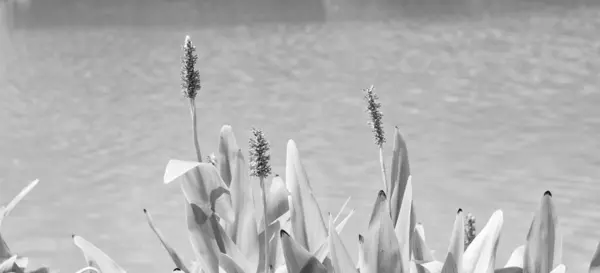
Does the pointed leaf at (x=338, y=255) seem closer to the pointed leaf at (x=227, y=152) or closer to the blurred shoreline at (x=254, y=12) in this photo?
the pointed leaf at (x=227, y=152)

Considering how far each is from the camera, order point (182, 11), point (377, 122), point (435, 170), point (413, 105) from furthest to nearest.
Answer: point (182, 11) → point (413, 105) → point (435, 170) → point (377, 122)

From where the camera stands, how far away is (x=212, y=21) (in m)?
11.4

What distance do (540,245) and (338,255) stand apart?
0.73ft

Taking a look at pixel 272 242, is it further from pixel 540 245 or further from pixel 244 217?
pixel 540 245

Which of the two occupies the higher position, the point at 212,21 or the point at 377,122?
A: the point at 212,21

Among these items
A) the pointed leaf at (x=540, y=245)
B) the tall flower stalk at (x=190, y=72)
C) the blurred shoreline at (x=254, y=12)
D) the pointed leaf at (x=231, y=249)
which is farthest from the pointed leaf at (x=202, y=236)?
the blurred shoreline at (x=254, y=12)

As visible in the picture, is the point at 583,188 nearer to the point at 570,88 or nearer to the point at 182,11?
Answer: the point at 570,88

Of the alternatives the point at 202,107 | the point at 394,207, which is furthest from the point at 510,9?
the point at 394,207

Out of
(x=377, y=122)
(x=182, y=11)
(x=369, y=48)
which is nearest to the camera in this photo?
(x=377, y=122)

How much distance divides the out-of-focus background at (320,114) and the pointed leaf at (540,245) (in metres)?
2.55

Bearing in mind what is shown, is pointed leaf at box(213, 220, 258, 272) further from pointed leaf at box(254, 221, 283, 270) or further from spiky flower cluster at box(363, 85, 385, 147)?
spiky flower cluster at box(363, 85, 385, 147)

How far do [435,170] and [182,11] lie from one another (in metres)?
8.98

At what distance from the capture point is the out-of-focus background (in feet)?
12.8

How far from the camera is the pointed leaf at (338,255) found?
0.73 m
